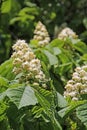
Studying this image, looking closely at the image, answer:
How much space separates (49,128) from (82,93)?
29 centimetres

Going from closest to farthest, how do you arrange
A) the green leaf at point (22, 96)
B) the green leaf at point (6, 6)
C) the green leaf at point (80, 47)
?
the green leaf at point (22, 96) → the green leaf at point (80, 47) → the green leaf at point (6, 6)

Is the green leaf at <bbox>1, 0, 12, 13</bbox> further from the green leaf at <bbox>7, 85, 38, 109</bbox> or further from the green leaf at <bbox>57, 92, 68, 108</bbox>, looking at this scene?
the green leaf at <bbox>7, 85, 38, 109</bbox>

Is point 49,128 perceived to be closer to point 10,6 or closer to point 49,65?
point 49,65

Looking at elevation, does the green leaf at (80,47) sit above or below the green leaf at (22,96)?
below

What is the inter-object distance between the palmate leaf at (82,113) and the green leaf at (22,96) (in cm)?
25

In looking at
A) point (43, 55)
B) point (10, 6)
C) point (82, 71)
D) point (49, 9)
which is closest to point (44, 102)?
point (82, 71)

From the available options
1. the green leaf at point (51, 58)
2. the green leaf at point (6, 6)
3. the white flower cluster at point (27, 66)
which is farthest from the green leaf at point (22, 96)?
the green leaf at point (6, 6)

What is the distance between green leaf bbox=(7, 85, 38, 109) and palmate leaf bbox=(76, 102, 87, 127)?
251mm

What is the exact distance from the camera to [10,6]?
6.28m

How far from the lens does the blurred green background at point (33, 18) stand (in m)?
6.32

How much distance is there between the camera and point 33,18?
21.0 ft

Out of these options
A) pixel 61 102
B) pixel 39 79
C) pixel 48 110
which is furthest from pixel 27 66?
pixel 48 110

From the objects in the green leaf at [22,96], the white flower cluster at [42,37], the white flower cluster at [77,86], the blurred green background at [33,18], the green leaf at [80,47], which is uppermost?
the green leaf at [22,96]

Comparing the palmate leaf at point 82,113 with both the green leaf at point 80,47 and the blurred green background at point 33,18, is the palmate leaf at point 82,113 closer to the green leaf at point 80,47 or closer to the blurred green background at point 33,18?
the green leaf at point 80,47
